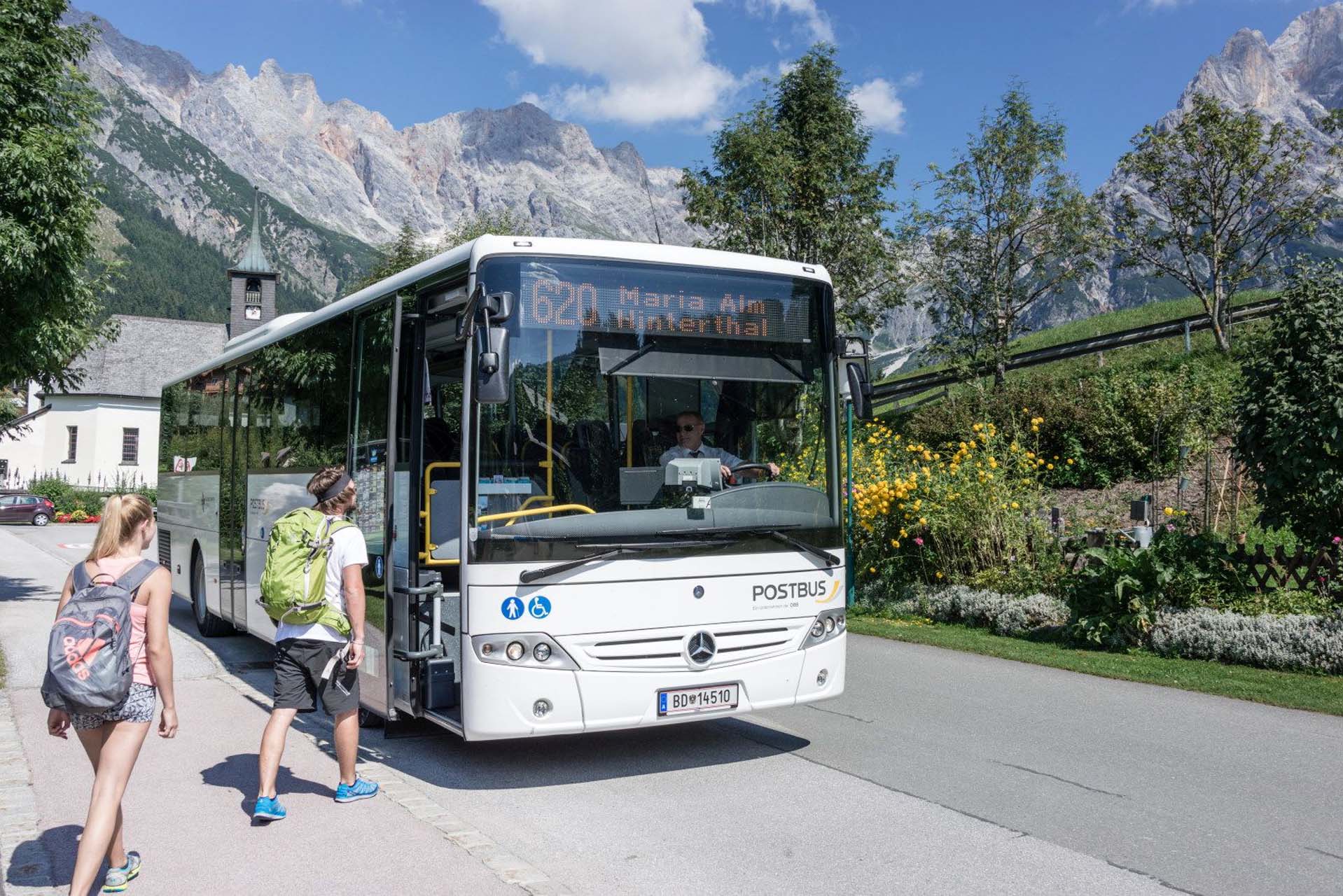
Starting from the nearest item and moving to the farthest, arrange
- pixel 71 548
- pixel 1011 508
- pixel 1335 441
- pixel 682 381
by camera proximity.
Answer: pixel 682 381, pixel 1335 441, pixel 1011 508, pixel 71 548

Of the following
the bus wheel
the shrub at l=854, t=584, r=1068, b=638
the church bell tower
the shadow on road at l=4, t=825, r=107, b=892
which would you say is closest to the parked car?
the church bell tower

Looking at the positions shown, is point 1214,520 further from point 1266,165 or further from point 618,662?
point 1266,165

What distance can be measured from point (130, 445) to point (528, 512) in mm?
79000

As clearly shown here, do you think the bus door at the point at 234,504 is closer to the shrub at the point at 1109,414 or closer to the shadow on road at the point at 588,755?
the shadow on road at the point at 588,755

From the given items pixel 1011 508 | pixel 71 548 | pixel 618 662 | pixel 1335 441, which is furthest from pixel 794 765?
pixel 71 548

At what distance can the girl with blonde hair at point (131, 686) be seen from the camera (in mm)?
4598

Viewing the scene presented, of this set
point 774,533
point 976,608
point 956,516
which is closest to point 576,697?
point 774,533

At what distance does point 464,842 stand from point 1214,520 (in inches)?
474

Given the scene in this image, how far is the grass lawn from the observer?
893 cm

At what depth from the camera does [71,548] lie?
107 feet

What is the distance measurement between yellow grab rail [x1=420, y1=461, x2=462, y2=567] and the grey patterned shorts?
2479mm

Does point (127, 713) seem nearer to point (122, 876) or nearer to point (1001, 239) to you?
point (122, 876)

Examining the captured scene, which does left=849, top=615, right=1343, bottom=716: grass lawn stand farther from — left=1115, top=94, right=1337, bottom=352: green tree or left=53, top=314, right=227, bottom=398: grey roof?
left=53, top=314, right=227, bottom=398: grey roof

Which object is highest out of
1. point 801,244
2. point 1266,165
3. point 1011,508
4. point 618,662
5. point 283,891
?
point 1266,165
